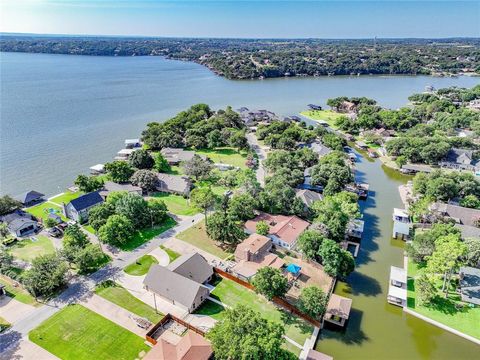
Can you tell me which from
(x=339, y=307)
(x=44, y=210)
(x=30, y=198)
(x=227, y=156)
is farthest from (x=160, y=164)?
(x=339, y=307)

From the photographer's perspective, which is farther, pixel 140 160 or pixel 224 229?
pixel 140 160

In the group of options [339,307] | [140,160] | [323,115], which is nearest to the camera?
[339,307]

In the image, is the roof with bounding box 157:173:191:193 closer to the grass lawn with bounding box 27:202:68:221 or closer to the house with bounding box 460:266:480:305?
the grass lawn with bounding box 27:202:68:221

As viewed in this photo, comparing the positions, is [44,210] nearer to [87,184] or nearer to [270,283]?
[87,184]

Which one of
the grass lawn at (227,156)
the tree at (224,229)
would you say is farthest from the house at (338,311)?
the grass lawn at (227,156)

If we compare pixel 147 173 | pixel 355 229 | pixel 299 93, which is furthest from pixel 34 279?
pixel 299 93

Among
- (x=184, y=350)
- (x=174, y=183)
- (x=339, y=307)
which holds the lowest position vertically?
(x=339, y=307)

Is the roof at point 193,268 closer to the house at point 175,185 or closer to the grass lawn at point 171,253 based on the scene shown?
the grass lawn at point 171,253
